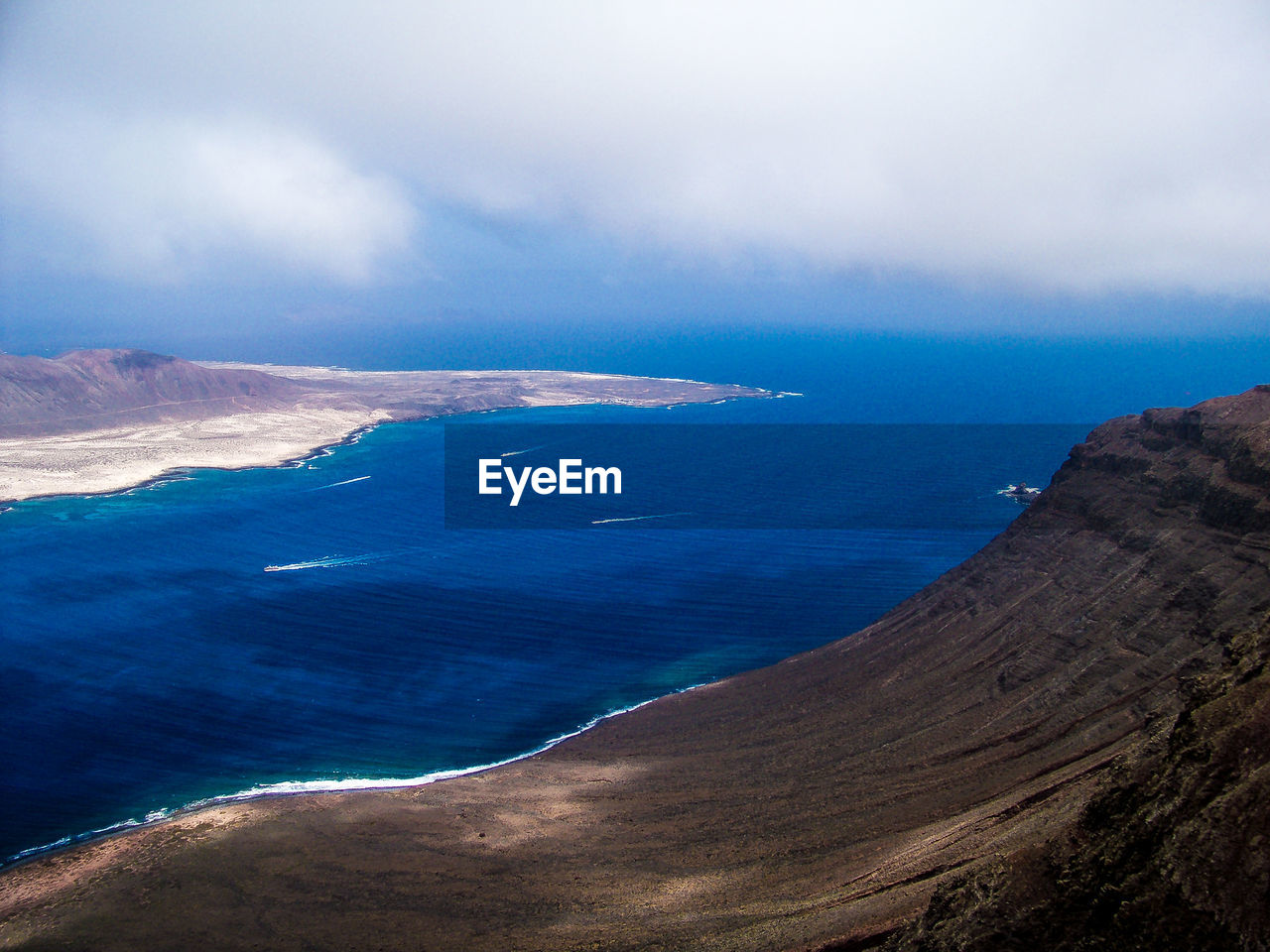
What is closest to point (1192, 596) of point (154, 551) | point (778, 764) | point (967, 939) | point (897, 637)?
point (897, 637)

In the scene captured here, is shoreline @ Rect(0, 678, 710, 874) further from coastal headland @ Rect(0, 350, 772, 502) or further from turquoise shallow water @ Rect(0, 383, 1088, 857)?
coastal headland @ Rect(0, 350, 772, 502)

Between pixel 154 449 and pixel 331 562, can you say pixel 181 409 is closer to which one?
pixel 154 449

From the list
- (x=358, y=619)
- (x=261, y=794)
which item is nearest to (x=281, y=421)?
(x=358, y=619)

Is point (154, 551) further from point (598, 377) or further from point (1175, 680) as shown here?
point (598, 377)

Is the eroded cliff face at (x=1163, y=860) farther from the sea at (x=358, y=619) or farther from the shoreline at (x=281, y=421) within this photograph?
the shoreline at (x=281, y=421)

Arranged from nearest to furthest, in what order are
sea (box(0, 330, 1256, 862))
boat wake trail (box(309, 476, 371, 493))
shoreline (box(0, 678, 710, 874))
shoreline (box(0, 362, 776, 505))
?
1. shoreline (box(0, 678, 710, 874))
2. sea (box(0, 330, 1256, 862))
3. boat wake trail (box(309, 476, 371, 493))
4. shoreline (box(0, 362, 776, 505))

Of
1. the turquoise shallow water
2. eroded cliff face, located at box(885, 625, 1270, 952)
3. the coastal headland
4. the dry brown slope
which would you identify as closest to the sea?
the turquoise shallow water
